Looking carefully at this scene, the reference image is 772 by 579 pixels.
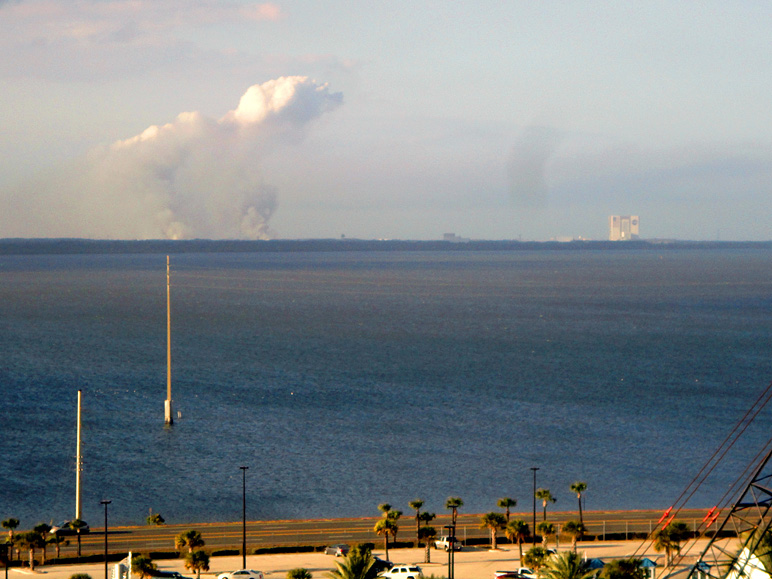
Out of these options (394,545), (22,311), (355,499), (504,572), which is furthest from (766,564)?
(22,311)

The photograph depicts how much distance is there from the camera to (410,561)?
131 feet

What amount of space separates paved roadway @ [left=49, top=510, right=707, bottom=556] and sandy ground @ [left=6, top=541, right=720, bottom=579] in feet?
Result: 9.36

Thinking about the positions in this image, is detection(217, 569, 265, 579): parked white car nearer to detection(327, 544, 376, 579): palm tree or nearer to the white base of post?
detection(327, 544, 376, 579): palm tree

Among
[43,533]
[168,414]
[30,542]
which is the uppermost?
[168,414]

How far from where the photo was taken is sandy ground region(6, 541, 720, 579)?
37.2m

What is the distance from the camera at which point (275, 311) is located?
181m

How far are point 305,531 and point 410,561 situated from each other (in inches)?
374

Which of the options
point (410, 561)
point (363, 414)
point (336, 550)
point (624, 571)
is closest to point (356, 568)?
point (624, 571)

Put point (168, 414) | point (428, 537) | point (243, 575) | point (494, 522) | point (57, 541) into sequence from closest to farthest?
point (243, 575) → point (428, 537) → point (57, 541) → point (494, 522) → point (168, 414)

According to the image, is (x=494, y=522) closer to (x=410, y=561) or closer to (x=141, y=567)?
(x=410, y=561)

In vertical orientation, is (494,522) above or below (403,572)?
above

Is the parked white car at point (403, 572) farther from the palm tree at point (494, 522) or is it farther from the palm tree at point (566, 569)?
the palm tree at point (566, 569)

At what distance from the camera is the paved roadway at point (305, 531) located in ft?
Answer: 145

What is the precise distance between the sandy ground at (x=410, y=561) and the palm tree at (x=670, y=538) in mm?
706
